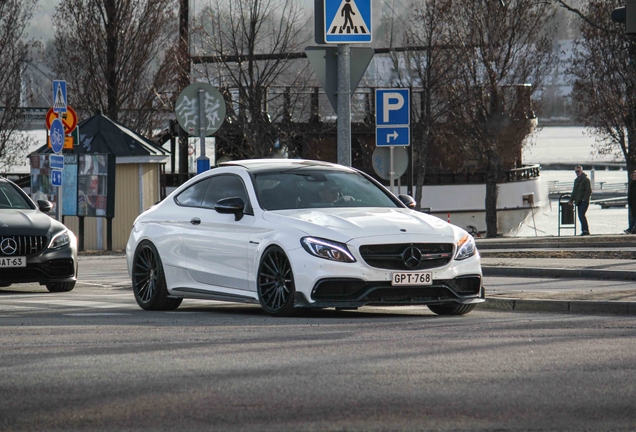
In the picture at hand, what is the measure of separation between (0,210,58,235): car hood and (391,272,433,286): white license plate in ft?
21.2

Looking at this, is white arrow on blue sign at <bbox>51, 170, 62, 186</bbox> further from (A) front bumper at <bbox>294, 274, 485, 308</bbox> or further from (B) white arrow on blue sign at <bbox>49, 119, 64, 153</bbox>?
(A) front bumper at <bbox>294, 274, 485, 308</bbox>

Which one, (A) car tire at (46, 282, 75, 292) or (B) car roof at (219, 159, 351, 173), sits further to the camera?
(A) car tire at (46, 282, 75, 292)

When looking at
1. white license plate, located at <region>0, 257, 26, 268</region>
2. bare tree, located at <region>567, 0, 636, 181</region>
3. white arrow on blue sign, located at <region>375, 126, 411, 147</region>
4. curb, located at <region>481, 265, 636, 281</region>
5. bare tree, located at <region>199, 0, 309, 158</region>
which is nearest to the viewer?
white license plate, located at <region>0, 257, 26, 268</region>

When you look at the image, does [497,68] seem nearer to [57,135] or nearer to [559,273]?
[57,135]

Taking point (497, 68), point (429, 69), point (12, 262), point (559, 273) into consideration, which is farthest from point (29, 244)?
point (497, 68)

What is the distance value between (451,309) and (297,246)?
69.9 inches

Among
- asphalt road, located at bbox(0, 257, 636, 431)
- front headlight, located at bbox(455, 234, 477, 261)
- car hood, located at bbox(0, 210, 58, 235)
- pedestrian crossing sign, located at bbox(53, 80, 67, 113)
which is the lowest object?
asphalt road, located at bbox(0, 257, 636, 431)

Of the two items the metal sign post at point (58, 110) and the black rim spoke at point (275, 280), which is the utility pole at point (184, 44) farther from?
the black rim spoke at point (275, 280)

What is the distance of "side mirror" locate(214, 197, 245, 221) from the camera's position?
11430 millimetres

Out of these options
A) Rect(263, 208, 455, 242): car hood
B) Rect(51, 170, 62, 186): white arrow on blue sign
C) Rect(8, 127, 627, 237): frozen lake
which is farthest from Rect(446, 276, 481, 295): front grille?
Rect(8, 127, 627, 237): frozen lake

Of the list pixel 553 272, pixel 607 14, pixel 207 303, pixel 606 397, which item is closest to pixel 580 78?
pixel 607 14

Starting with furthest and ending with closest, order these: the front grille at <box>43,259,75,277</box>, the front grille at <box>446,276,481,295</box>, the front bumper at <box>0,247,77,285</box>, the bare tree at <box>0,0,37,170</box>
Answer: the bare tree at <box>0,0,37,170</box> → the front grille at <box>43,259,75,277</box> → the front bumper at <box>0,247,77,285</box> → the front grille at <box>446,276,481,295</box>

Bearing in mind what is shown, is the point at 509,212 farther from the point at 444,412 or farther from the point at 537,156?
the point at 537,156

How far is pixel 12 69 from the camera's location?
42250 mm
